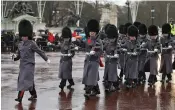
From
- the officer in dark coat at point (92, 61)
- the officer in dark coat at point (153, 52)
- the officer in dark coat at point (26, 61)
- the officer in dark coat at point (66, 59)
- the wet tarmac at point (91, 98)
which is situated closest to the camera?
the wet tarmac at point (91, 98)

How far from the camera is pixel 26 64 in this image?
9.59 metres

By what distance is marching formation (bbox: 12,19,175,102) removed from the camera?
9656mm

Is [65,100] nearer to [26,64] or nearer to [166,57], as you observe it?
[26,64]

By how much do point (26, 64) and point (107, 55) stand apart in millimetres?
2293

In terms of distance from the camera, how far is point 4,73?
49.7 ft

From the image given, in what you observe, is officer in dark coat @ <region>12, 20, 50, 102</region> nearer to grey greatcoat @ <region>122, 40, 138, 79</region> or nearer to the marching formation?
the marching formation

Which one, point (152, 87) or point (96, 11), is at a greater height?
point (96, 11)

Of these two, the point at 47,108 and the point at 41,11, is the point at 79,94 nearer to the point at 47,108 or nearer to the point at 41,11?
the point at 47,108

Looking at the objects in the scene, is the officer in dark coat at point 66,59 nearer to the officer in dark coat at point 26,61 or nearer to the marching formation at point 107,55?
the marching formation at point 107,55

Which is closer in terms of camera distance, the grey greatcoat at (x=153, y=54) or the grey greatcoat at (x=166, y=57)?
the grey greatcoat at (x=153, y=54)

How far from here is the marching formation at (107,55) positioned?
966 centimetres

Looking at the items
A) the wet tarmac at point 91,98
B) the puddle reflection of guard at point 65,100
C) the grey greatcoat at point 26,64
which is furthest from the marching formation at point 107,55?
the puddle reflection of guard at point 65,100

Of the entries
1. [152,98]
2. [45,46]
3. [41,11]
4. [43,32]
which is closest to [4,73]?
[152,98]

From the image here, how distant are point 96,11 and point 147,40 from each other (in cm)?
5110
